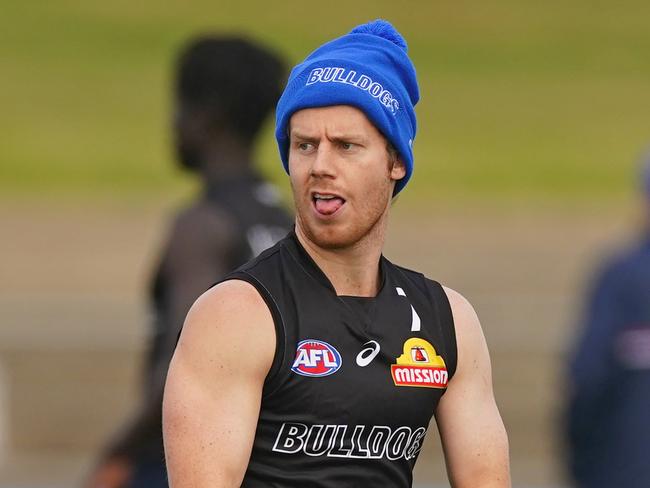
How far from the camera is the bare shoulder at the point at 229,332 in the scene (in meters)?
3.31

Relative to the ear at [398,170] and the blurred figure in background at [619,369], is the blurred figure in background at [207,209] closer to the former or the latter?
the blurred figure in background at [619,369]

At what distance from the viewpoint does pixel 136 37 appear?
1455 inches

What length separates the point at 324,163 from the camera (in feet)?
11.2

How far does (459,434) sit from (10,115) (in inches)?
1148

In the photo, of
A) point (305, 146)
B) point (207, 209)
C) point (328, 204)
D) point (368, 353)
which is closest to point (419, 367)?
point (368, 353)

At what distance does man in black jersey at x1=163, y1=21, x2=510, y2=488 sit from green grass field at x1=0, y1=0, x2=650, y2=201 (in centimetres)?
2203

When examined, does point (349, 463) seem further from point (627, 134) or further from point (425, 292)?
point (627, 134)

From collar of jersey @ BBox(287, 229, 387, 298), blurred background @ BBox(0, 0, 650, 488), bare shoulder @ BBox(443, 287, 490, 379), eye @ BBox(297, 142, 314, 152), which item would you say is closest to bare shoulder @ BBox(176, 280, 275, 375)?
collar of jersey @ BBox(287, 229, 387, 298)

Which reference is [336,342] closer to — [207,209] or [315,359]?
[315,359]

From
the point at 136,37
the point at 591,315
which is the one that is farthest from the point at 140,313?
the point at 136,37

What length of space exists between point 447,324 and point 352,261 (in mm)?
232

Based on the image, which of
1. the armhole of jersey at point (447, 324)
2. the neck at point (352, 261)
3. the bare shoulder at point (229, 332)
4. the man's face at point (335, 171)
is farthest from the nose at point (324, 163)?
the armhole of jersey at point (447, 324)

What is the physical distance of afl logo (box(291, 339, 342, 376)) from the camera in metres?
3.35

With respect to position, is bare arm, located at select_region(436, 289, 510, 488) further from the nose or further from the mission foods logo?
the nose
